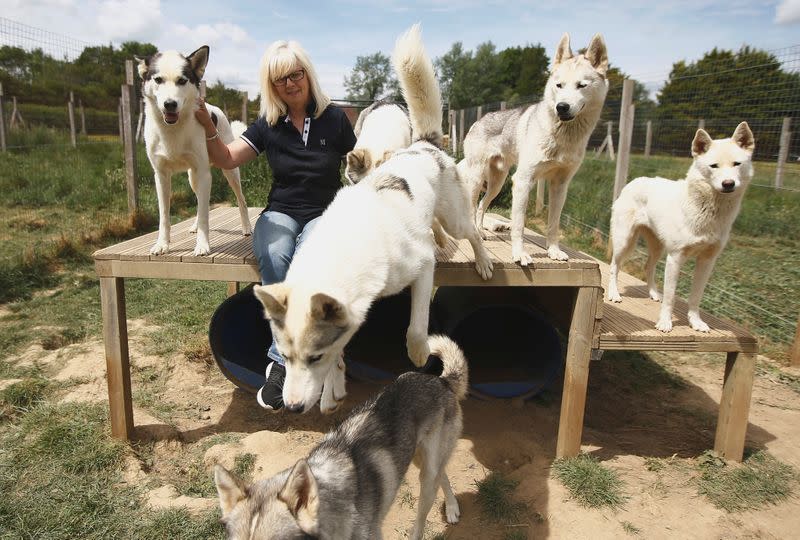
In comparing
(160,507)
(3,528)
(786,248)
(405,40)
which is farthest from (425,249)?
(786,248)

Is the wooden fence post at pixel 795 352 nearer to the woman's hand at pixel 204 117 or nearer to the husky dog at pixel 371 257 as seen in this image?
the husky dog at pixel 371 257

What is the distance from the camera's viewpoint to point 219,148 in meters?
3.62

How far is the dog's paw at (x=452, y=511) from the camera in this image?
10.1 feet

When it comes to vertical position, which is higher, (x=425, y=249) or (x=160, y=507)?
(x=425, y=249)

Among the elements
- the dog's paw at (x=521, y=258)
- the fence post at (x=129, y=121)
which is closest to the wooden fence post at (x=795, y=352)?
the dog's paw at (x=521, y=258)

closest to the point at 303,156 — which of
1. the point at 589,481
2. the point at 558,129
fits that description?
the point at 558,129

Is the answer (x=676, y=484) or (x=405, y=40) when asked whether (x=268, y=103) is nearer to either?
(x=405, y=40)

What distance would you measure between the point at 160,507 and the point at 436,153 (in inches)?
107

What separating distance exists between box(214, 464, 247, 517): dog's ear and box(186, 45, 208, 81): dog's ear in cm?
263

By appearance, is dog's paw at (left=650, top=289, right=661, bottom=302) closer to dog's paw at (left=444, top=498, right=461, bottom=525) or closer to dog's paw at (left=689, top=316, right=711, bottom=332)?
dog's paw at (left=689, top=316, right=711, bottom=332)

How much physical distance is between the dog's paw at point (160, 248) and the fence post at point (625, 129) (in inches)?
244

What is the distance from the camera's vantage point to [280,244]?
3.31 m

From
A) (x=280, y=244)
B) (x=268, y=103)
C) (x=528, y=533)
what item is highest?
(x=268, y=103)

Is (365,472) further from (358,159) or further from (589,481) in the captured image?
(358,159)
